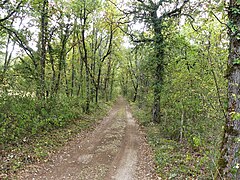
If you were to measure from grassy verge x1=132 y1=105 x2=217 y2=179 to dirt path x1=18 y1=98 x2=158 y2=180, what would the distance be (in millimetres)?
494

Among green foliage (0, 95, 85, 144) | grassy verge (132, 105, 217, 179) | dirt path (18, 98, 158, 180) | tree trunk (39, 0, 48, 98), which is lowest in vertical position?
dirt path (18, 98, 158, 180)

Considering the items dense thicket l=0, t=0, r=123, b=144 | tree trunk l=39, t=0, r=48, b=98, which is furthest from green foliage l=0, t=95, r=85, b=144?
tree trunk l=39, t=0, r=48, b=98

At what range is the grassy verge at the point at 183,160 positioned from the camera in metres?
5.89

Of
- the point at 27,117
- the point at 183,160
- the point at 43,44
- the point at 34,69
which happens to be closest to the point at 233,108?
the point at 183,160

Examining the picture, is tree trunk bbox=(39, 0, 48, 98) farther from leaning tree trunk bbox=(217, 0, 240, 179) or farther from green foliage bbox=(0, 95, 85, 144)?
leaning tree trunk bbox=(217, 0, 240, 179)

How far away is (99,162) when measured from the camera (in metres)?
8.08

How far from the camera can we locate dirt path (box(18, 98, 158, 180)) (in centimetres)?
688

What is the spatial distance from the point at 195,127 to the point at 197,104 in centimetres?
119

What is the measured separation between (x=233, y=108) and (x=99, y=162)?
5.67 meters

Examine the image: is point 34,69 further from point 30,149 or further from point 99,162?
point 99,162

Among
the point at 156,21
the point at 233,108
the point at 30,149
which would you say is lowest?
the point at 30,149

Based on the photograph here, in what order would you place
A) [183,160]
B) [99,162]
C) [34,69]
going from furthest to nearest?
[34,69] < [99,162] < [183,160]

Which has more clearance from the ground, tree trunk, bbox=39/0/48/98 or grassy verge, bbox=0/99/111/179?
tree trunk, bbox=39/0/48/98

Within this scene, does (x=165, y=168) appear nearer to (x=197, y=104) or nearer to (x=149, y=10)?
(x=197, y=104)
